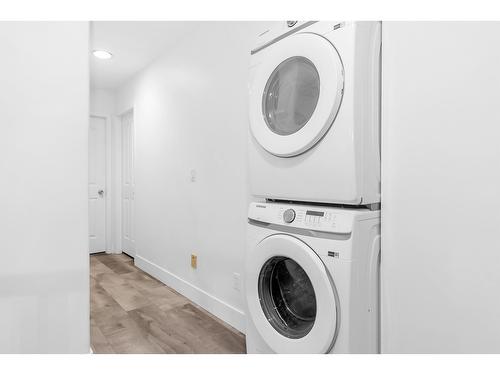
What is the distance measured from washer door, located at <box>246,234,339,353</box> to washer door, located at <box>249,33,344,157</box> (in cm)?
46

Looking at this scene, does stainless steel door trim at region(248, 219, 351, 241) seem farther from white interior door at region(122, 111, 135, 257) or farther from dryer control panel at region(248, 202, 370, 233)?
white interior door at region(122, 111, 135, 257)

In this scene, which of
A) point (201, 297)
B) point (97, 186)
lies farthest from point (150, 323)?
point (97, 186)

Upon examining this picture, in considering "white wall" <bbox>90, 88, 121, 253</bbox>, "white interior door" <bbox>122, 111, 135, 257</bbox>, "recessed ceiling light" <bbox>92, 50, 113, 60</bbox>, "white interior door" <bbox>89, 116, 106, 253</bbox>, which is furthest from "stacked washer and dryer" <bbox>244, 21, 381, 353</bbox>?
"white interior door" <bbox>89, 116, 106, 253</bbox>

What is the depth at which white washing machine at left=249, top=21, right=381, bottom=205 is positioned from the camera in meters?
1.23

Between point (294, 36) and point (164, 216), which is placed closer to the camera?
point (294, 36)

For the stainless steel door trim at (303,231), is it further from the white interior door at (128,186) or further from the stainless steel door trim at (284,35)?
the white interior door at (128,186)

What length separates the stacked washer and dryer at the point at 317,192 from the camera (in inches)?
47.9
